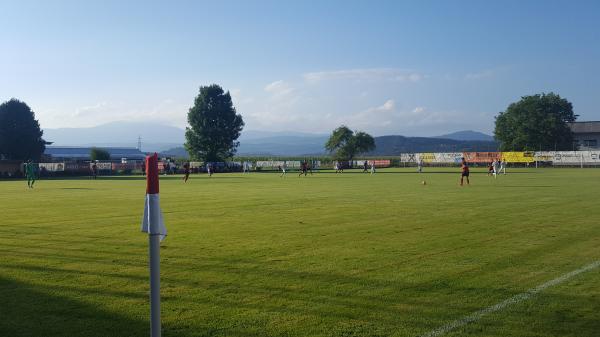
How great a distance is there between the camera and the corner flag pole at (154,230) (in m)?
4.13

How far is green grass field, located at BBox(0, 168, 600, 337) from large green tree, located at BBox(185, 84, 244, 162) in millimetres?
86478

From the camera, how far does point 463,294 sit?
289 inches

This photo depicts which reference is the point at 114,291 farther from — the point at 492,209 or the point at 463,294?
the point at 492,209

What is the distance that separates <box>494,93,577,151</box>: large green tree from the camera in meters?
96.2

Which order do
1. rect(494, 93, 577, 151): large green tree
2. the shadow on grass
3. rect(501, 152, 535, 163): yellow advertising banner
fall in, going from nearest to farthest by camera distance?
the shadow on grass, rect(501, 152, 535, 163): yellow advertising banner, rect(494, 93, 577, 151): large green tree

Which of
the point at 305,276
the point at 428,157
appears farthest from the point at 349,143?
the point at 305,276

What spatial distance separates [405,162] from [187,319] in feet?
344

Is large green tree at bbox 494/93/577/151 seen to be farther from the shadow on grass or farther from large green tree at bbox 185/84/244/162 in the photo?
the shadow on grass

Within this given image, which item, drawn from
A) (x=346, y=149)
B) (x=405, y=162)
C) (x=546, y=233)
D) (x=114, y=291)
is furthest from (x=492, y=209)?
(x=346, y=149)

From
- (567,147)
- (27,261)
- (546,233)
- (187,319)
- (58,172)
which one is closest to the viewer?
(187,319)

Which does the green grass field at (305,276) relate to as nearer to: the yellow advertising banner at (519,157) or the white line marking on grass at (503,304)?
the white line marking on grass at (503,304)

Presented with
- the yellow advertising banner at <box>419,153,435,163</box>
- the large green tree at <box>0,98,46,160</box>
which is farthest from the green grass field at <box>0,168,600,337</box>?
the yellow advertising banner at <box>419,153,435,163</box>

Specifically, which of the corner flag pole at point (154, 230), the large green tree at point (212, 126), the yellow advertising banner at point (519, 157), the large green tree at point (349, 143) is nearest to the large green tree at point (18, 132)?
the large green tree at point (212, 126)

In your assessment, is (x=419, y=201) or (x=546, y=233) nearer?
(x=546, y=233)
